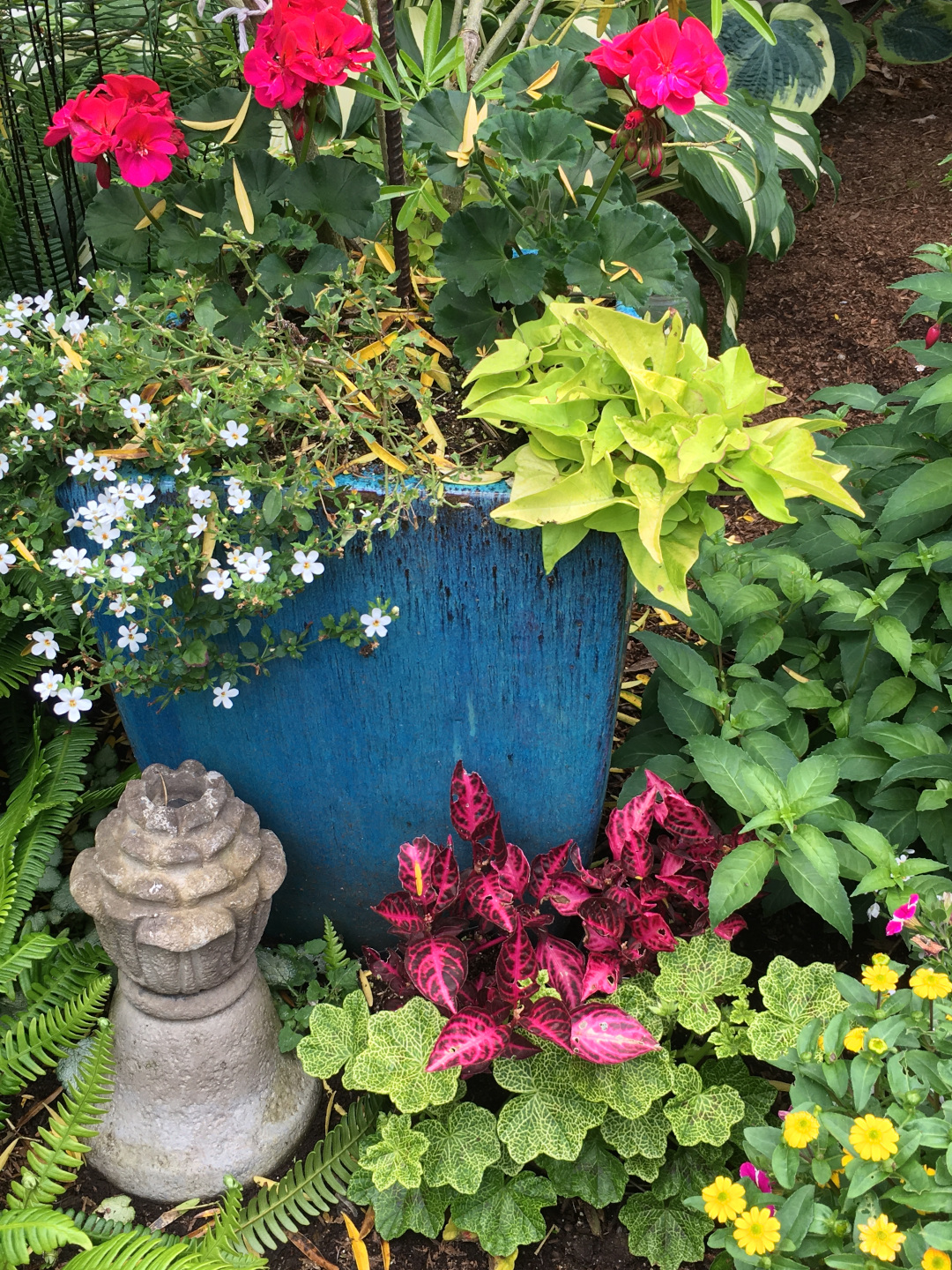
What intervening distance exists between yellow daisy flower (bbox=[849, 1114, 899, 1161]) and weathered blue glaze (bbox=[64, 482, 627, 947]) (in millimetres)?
696

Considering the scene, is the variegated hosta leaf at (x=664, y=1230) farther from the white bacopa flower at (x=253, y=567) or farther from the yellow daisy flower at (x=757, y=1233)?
the white bacopa flower at (x=253, y=567)

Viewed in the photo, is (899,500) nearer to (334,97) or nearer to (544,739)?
(544,739)

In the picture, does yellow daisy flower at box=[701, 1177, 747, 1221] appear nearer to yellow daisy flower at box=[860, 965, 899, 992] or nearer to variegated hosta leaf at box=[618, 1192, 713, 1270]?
yellow daisy flower at box=[860, 965, 899, 992]

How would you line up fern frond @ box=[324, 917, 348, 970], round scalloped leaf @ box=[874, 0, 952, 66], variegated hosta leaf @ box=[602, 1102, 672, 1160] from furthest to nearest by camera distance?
1. round scalloped leaf @ box=[874, 0, 952, 66]
2. fern frond @ box=[324, 917, 348, 970]
3. variegated hosta leaf @ box=[602, 1102, 672, 1160]

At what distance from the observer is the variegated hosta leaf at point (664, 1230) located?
1584 millimetres

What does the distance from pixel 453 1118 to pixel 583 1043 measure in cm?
28

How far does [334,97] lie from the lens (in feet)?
5.99

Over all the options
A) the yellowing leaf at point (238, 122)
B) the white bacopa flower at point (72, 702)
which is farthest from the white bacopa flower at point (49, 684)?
the yellowing leaf at point (238, 122)

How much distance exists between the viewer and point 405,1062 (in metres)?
1.61

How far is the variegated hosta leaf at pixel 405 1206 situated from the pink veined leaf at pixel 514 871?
462 millimetres

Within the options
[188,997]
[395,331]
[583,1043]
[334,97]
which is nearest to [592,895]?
[583,1043]

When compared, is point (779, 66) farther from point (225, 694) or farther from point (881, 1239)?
point (881, 1239)

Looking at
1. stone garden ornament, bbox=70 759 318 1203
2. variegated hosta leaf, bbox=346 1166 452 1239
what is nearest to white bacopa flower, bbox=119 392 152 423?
stone garden ornament, bbox=70 759 318 1203

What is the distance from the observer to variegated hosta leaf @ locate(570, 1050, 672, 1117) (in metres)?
1.55
